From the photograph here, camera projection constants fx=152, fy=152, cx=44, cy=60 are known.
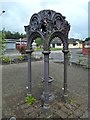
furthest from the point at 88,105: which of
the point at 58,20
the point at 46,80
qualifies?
the point at 58,20

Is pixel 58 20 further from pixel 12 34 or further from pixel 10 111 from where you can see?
pixel 12 34

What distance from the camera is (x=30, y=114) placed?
4.76 metres

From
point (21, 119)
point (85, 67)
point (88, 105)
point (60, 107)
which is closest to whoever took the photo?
point (21, 119)

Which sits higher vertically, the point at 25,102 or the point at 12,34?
the point at 12,34

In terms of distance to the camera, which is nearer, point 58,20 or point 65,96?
point 58,20

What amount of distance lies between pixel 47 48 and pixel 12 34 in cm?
6406

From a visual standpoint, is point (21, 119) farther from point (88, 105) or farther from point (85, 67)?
point (85, 67)

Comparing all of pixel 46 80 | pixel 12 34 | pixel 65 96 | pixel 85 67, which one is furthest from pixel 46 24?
pixel 12 34

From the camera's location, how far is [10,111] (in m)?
4.93

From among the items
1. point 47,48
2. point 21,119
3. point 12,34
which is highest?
point 12,34

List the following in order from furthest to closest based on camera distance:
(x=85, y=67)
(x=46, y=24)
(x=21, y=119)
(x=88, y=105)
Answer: (x=85, y=67)
(x=88, y=105)
(x=46, y=24)
(x=21, y=119)

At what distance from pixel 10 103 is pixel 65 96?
2011 mm

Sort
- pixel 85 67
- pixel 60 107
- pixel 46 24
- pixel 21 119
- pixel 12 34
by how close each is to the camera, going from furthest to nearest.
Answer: pixel 12 34
pixel 85 67
pixel 60 107
pixel 46 24
pixel 21 119

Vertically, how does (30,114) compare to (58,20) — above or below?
below
